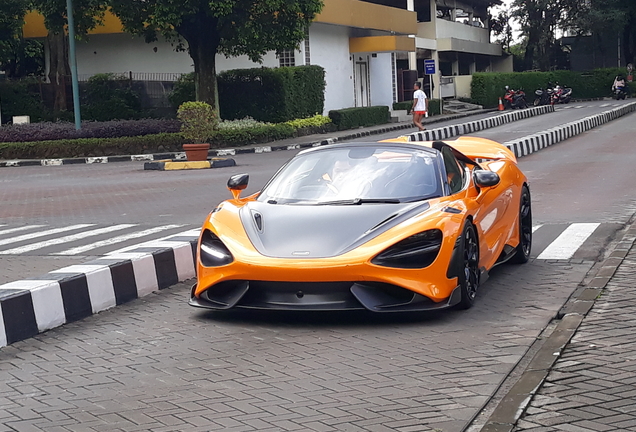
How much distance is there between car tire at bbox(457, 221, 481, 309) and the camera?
691 cm

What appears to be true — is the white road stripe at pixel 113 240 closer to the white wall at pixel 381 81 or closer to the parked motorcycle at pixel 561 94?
the white wall at pixel 381 81

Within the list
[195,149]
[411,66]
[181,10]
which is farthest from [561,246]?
[411,66]

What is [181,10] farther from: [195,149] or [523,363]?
[523,363]

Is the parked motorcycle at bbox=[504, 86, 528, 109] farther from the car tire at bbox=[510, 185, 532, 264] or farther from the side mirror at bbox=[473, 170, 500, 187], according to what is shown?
the side mirror at bbox=[473, 170, 500, 187]

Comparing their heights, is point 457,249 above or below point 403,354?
above

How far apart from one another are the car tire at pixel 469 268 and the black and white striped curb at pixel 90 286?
2.79m

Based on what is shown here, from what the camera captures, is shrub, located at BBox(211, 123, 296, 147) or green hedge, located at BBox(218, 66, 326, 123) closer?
shrub, located at BBox(211, 123, 296, 147)

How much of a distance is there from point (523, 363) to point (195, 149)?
61.6 ft

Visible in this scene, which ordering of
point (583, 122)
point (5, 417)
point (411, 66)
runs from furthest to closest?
point (411, 66) → point (583, 122) → point (5, 417)

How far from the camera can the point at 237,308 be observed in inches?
270

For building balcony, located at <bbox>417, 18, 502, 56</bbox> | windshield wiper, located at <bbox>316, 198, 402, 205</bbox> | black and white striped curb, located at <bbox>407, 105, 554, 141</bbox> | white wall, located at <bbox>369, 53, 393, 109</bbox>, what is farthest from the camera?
building balcony, located at <bbox>417, 18, 502, 56</bbox>

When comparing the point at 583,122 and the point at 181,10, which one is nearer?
the point at 181,10

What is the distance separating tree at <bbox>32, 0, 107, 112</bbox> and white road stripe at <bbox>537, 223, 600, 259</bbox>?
2234 centimetres

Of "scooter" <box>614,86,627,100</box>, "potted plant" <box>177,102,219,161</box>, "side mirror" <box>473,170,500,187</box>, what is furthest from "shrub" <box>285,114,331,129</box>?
"scooter" <box>614,86,627,100</box>
